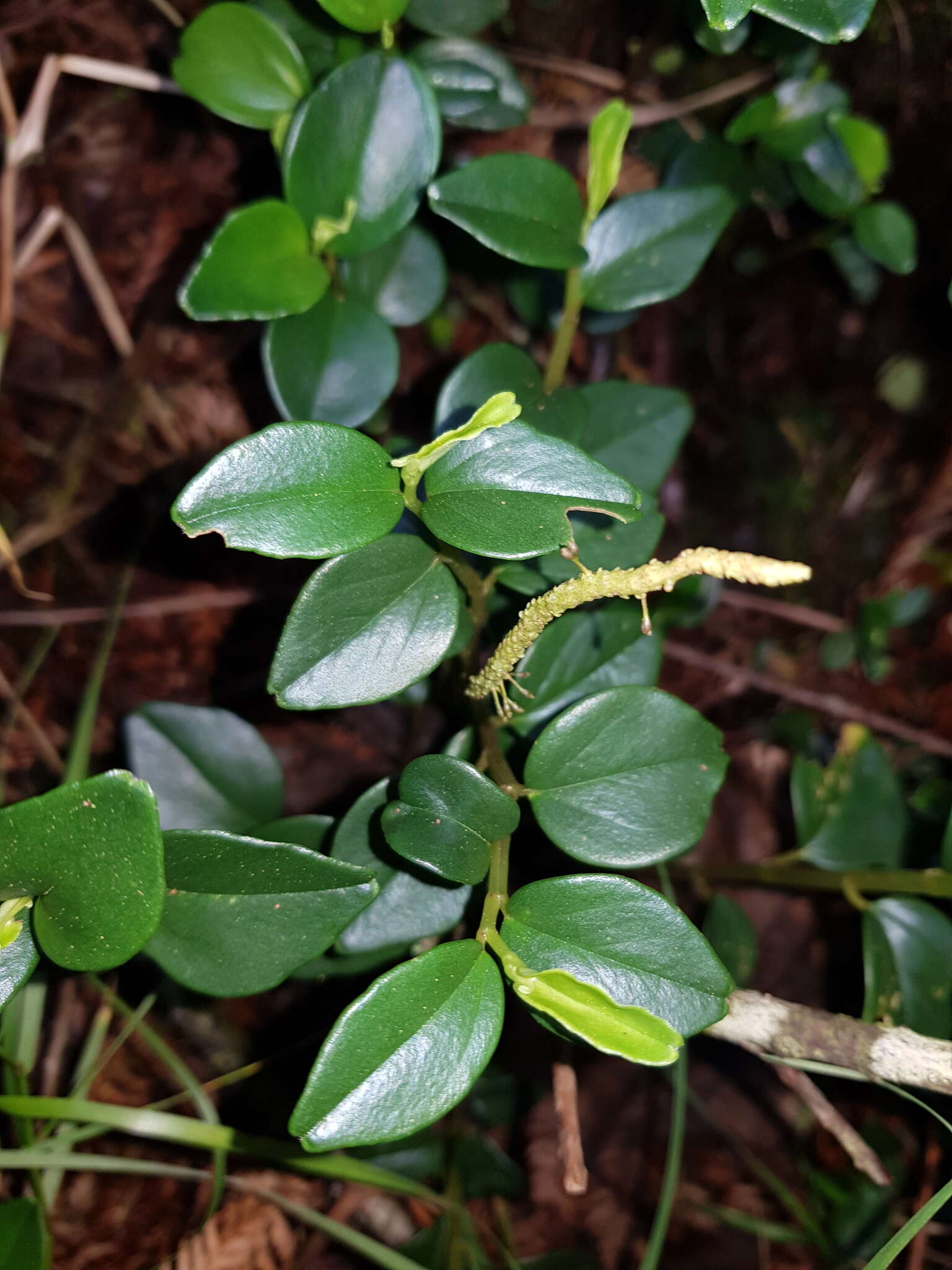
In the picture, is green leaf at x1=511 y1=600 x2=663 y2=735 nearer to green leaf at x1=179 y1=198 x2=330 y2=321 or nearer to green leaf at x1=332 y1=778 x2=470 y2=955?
green leaf at x1=332 y1=778 x2=470 y2=955

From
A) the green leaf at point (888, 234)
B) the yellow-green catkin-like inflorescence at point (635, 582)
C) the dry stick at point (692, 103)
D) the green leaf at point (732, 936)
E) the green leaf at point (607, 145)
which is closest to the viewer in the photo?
the yellow-green catkin-like inflorescence at point (635, 582)

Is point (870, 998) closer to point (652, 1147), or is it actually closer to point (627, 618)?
point (627, 618)

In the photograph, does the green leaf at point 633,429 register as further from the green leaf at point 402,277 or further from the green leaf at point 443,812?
the green leaf at point 443,812

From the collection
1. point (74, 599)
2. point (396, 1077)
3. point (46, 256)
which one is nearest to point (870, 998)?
point (396, 1077)

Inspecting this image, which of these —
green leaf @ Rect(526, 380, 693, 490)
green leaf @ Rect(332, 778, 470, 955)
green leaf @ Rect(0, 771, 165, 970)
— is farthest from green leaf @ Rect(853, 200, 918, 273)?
green leaf @ Rect(0, 771, 165, 970)

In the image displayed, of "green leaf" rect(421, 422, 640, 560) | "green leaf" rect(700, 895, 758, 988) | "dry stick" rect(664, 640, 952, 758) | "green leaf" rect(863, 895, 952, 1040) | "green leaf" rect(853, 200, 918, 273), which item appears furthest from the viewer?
"dry stick" rect(664, 640, 952, 758)

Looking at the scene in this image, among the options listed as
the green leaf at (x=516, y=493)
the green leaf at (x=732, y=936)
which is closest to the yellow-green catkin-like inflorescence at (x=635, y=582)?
the green leaf at (x=516, y=493)
